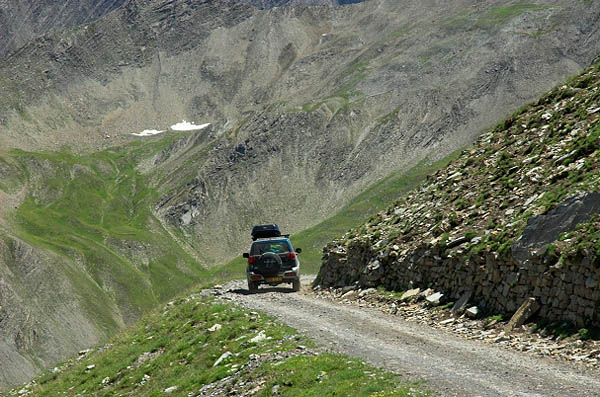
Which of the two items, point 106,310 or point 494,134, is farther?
point 106,310

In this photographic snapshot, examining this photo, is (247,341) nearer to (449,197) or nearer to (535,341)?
(535,341)

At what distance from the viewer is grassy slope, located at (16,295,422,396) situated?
47.2 feet

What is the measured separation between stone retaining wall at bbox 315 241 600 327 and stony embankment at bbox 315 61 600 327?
32 mm

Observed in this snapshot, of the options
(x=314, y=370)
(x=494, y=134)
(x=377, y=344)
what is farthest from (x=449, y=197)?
(x=314, y=370)

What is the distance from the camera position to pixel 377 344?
1750cm

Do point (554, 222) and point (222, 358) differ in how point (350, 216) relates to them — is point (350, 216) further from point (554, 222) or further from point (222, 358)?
point (554, 222)

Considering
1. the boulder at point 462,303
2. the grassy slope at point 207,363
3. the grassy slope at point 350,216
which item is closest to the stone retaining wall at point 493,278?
the boulder at point 462,303

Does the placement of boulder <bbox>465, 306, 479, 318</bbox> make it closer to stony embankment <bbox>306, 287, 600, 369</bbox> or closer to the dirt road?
stony embankment <bbox>306, 287, 600, 369</bbox>

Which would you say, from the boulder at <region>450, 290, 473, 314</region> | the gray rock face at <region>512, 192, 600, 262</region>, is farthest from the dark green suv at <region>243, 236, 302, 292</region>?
the gray rock face at <region>512, 192, 600, 262</region>

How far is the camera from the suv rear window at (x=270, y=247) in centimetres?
3556

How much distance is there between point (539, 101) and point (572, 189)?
38.7ft

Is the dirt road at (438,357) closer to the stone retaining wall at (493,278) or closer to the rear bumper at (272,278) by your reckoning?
the stone retaining wall at (493,278)

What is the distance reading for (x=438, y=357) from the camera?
15.4 m

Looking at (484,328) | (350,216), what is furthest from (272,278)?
(350,216)
